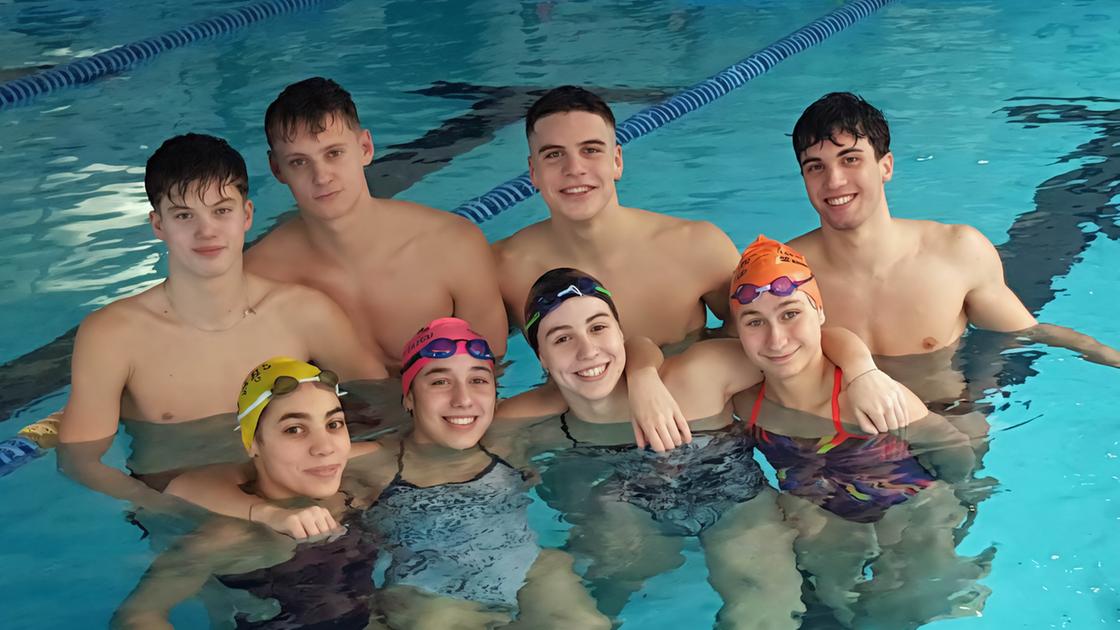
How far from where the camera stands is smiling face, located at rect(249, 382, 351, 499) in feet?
11.2

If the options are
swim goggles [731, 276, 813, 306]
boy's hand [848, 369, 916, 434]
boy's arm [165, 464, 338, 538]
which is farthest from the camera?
swim goggles [731, 276, 813, 306]

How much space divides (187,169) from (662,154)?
447 cm

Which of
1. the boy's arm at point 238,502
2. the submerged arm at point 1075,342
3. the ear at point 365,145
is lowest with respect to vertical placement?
the submerged arm at point 1075,342

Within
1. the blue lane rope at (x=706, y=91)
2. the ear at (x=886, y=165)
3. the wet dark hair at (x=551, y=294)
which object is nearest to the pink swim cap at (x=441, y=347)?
the wet dark hair at (x=551, y=294)

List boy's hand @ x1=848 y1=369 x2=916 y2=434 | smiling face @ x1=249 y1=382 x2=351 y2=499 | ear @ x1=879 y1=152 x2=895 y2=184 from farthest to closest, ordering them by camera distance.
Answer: ear @ x1=879 y1=152 x2=895 y2=184
boy's hand @ x1=848 y1=369 x2=916 y2=434
smiling face @ x1=249 y1=382 x2=351 y2=499

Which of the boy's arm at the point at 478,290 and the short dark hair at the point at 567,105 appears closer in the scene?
the short dark hair at the point at 567,105

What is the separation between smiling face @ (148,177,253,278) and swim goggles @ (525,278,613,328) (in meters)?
1.01

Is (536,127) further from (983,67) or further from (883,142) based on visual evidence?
(983,67)

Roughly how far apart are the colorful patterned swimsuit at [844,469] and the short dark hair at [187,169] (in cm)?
188

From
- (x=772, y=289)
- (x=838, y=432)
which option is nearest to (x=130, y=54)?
(x=772, y=289)

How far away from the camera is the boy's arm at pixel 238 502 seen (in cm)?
328

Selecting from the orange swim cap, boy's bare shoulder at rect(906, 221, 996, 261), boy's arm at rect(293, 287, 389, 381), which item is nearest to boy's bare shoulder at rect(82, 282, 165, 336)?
boy's arm at rect(293, 287, 389, 381)

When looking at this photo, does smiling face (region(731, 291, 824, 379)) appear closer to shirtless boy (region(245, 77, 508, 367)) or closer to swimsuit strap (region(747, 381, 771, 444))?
swimsuit strap (region(747, 381, 771, 444))

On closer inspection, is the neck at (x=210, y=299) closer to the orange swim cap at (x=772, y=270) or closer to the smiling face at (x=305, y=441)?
the smiling face at (x=305, y=441)
